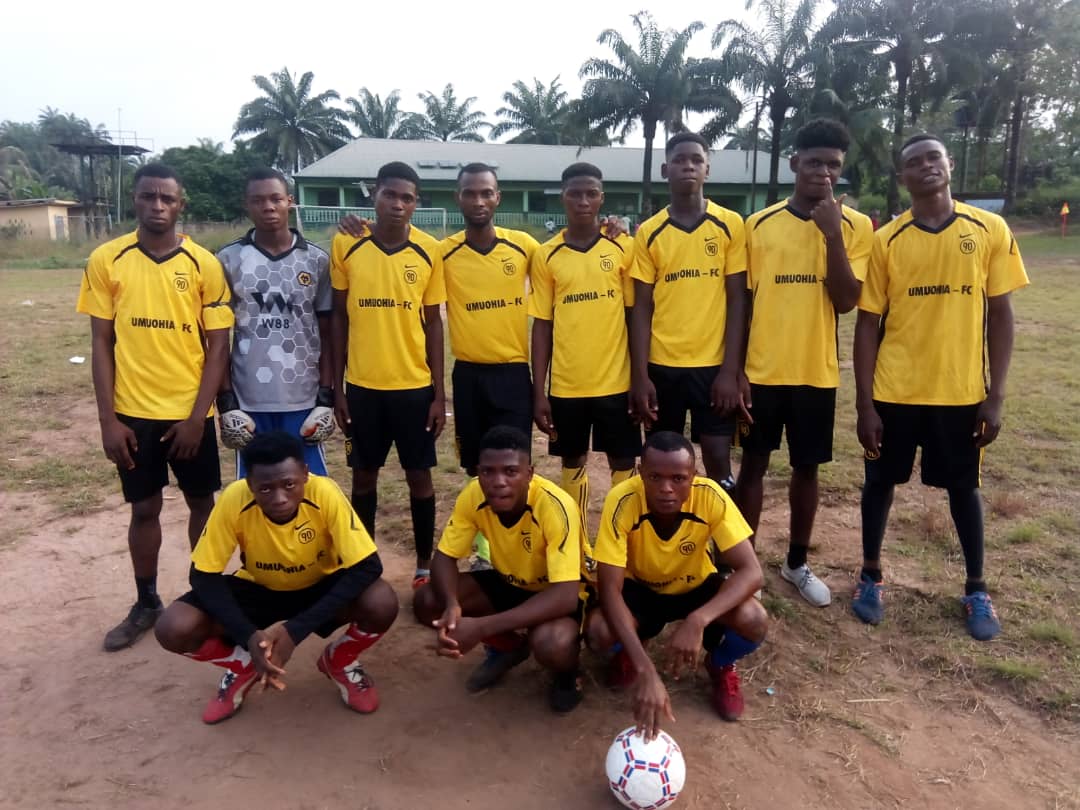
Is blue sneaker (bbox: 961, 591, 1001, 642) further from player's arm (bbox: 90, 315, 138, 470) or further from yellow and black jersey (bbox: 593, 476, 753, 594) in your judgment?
player's arm (bbox: 90, 315, 138, 470)

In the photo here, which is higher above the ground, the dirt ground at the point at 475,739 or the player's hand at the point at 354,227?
the player's hand at the point at 354,227

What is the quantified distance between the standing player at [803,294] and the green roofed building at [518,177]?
1119 inches

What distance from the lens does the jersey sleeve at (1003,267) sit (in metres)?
3.52

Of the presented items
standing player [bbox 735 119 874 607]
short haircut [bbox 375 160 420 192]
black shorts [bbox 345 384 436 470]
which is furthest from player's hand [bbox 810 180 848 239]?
black shorts [bbox 345 384 436 470]

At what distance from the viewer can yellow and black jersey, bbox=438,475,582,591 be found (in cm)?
309

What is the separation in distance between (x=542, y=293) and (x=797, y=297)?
4.03 ft

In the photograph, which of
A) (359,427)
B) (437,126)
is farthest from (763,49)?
(359,427)

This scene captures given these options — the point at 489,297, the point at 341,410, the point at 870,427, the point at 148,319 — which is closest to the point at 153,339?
the point at 148,319

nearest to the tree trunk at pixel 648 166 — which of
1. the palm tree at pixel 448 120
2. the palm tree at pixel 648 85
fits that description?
the palm tree at pixel 648 85

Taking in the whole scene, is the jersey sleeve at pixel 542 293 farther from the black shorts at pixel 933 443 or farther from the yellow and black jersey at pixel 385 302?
the black shorts at pixel 933 443

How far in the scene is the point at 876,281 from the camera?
12.0ft

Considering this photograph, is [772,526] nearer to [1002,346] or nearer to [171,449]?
[1002,346]

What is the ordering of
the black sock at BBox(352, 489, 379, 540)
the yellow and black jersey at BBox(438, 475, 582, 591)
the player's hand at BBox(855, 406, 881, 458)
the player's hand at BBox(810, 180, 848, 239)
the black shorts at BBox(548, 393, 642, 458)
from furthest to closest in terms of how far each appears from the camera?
→ the black sock at BBox(352, 489, 379, 540) → the black shorts at BBox(548, 393, 642, 458) → the player's hand at BBox(855, 406, 881, 458) → the player's hand at BBox(810, 180, 848, 239) → the yellow and black jersey at BBox(438, 475, 582, 591)

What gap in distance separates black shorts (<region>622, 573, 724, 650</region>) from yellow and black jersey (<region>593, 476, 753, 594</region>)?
25mm
